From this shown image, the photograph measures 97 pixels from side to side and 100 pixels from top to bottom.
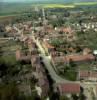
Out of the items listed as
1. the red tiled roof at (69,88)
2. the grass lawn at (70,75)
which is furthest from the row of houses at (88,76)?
the red tiled roof at (69,88)

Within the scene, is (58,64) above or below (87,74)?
below

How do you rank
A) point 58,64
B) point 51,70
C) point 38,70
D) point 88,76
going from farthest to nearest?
point 58,64 → point 51,70 → point 38,70 → point 88,76

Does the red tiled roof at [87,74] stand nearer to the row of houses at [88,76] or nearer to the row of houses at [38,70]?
the row of houses at [88,76]

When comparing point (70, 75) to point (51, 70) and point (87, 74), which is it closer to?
point (87, 74)

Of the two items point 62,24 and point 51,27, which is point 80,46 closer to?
point 51,27

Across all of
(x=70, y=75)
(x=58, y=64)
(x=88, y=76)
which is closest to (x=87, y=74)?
(x=88, y=76)

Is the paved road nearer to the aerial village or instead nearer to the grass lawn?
the aerial village

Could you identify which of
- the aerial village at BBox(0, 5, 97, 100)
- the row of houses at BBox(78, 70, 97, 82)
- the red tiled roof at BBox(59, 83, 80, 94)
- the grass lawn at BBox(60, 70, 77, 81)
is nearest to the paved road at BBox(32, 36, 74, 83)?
the aerial village at BBox(0, 5, 97, 100)

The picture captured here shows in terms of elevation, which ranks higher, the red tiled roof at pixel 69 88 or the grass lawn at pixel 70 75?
the red tiled roof at pixel 69 88
